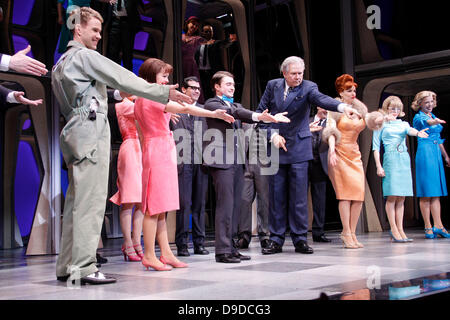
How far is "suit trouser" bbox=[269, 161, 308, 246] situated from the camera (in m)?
4.89

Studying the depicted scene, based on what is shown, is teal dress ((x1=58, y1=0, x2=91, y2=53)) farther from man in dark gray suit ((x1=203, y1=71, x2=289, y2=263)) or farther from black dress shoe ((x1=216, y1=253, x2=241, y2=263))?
black dress shoe ((x1=216, y1=253, x2=241, y2=263))

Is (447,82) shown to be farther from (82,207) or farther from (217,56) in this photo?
(82,207)

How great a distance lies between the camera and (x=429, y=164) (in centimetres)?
645

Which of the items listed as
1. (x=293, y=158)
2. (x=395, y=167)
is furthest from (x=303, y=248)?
(x=395, y=167)

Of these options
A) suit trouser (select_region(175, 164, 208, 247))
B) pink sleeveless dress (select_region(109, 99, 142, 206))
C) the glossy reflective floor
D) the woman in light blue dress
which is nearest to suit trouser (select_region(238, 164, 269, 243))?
suit trouser (select_region(175, 164, 208, 247))

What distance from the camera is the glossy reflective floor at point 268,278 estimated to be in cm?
255

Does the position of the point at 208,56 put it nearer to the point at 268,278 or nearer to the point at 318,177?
the point at 318,177

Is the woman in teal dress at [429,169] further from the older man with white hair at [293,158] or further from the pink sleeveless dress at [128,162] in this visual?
the pink sleeveless dress at [128,162]

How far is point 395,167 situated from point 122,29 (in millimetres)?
3837

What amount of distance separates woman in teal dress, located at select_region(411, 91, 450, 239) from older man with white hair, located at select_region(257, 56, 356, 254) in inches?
86.1

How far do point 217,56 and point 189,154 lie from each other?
314cm

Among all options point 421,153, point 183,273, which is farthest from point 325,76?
point 183,273

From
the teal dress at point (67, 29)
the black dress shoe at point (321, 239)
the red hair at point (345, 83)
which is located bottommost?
the black dress shoe at point (321, 239)

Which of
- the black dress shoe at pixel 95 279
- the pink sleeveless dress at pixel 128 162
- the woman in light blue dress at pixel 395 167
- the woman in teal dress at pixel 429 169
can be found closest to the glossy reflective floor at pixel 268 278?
the black dress shoe at pixel 95 279
